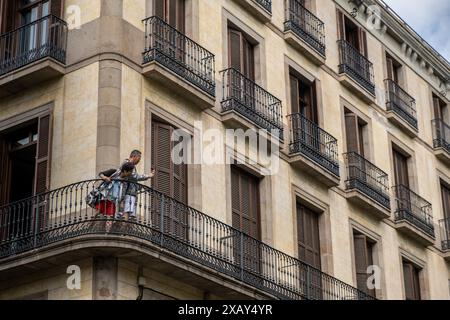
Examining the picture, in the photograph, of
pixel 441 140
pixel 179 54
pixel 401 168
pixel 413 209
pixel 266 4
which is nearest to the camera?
pixel 179 54

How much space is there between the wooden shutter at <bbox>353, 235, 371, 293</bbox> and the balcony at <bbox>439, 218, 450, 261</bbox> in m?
4.95

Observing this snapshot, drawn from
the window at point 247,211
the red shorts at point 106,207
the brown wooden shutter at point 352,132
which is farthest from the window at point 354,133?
the red shorts at point 106,207

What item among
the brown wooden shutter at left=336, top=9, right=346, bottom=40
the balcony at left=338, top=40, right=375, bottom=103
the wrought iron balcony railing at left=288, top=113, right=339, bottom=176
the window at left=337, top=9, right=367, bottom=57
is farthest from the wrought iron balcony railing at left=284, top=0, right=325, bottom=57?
the wrought iron balcony railing at left=288, top=113, right=339, bottom=176

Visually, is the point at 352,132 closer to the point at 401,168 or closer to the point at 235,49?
the point at 401,168

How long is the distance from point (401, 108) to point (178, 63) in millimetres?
12252

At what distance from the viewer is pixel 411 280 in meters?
32.8

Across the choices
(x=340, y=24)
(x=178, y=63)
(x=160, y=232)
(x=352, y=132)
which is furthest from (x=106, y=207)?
(x=340, y=24)

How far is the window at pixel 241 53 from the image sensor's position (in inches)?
1089

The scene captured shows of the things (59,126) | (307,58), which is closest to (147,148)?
(59,126)

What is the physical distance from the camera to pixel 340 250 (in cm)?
2934

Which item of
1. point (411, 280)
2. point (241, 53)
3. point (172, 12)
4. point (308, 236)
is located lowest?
point (411, 280)

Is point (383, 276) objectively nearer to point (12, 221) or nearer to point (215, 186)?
point (215, 186)

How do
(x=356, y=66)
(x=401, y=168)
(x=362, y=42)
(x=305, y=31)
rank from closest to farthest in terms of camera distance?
(x=305, y=31), (x=356, y=66), (x=362, y=42), (x=401, y=168)

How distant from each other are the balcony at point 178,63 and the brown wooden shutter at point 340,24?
25.6 ft
